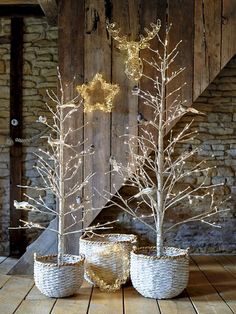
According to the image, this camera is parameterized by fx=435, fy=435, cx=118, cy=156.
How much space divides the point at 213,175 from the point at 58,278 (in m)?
2.51

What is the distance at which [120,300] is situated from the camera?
3.43m

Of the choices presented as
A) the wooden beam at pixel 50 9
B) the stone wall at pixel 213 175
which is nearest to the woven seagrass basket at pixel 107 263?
the stone wall at pixel 213 175

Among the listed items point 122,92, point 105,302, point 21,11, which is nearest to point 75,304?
point 105,302

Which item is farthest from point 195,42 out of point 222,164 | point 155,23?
point 222,164

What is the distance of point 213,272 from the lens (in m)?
4.34

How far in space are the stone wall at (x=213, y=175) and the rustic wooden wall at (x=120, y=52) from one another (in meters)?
1.05

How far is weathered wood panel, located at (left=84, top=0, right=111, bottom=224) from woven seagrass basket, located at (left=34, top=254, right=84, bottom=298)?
0.80m

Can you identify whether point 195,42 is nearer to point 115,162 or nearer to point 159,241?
point 115,162

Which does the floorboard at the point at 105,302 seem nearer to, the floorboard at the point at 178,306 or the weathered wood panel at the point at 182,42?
the floorboard at the point at 178,306

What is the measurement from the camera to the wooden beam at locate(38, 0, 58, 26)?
418 cm

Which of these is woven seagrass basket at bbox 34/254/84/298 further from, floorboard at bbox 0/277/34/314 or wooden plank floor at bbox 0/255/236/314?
floorboard at bbox 0/277/34/314

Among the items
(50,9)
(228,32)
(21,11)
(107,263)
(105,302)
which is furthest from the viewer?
(21,11)

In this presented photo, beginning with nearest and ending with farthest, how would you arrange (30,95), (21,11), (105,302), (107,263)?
(105,302) → (107,263) → (21,11) → (30,95)

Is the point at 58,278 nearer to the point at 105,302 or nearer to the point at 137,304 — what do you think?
the point at 105,302
